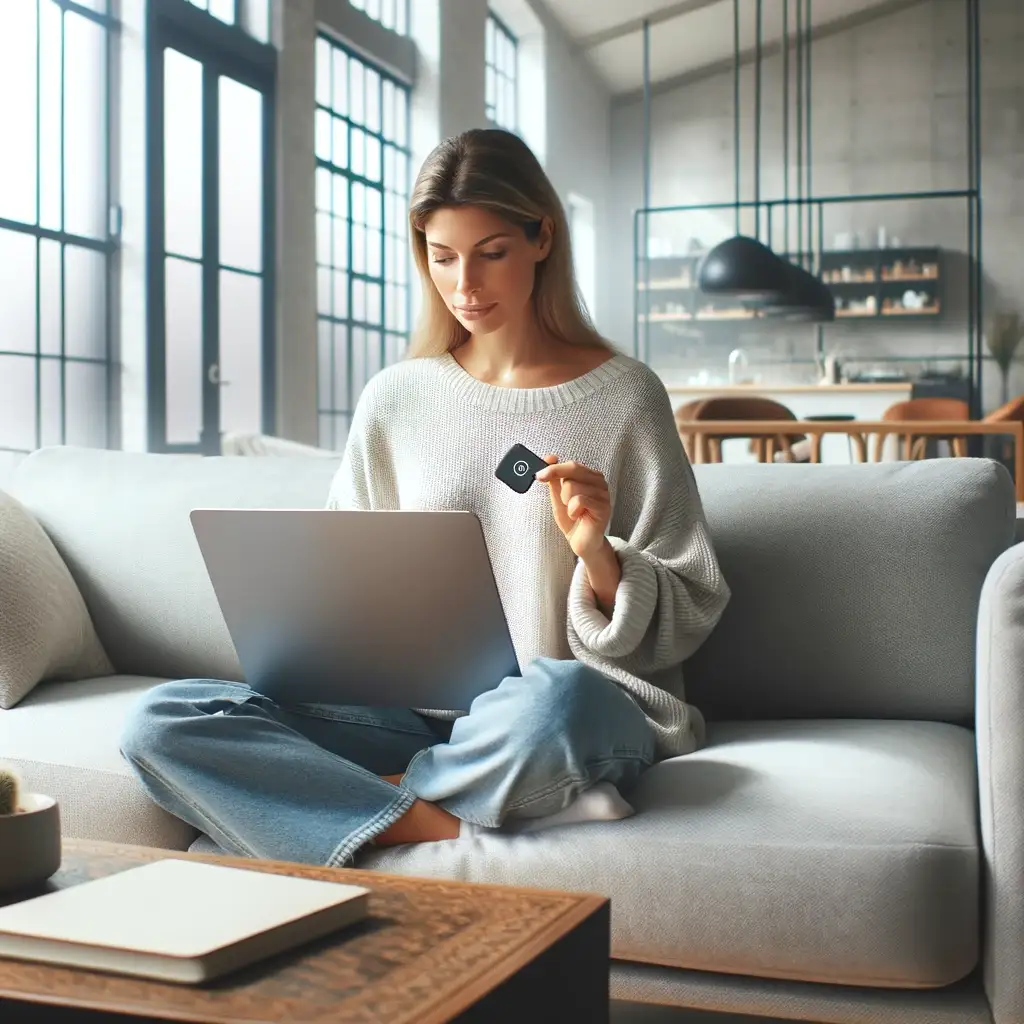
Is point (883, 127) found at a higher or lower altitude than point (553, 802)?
higher

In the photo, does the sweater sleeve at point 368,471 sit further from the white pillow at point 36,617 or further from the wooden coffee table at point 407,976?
the wooden coffee table at point 407,976

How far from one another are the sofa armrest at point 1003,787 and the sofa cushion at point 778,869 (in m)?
0.02

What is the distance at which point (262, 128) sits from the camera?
19.9ft

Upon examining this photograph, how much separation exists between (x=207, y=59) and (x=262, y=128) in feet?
1.57

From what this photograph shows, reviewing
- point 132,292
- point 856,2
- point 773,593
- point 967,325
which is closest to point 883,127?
point 856,2

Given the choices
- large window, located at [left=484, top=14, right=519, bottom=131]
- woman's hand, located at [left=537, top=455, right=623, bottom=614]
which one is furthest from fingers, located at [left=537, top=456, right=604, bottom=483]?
large window, located at [left=484, top=14, right=519, bottom=131]

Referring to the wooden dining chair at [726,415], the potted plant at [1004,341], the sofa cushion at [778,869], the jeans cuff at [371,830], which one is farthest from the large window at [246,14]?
the potted plant at [1004,341]

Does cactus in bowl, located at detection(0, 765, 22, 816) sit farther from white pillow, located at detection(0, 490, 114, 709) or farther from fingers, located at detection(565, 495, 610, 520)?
white pillow, located at detection(0, 490, 114, 709)

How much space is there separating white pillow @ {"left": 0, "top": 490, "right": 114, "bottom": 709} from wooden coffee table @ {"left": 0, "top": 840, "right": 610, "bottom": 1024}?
3.41 ft

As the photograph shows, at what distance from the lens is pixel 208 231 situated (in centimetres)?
566

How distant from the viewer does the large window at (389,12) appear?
7.19 metres

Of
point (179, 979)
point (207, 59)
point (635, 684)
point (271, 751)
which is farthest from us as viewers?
point (207, 59)

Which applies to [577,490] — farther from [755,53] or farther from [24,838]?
[755,53]

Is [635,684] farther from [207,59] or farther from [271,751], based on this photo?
[207,59]
